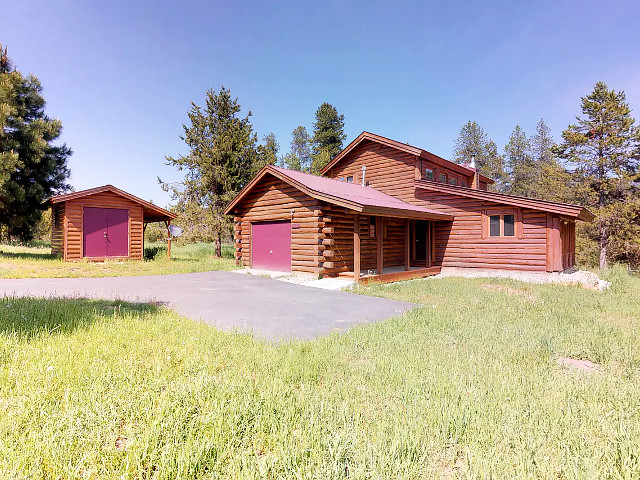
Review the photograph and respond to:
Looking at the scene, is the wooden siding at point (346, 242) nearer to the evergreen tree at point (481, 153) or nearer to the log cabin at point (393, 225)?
the log cabin at point (393, 225)

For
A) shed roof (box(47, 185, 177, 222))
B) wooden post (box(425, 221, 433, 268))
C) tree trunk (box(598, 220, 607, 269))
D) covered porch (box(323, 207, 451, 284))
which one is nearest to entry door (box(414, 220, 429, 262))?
covered porch (box(323, 207, 451, 284))

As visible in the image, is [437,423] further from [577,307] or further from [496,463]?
[577,307]

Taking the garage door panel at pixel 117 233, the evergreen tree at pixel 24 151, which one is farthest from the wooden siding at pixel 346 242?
the evergreen tree at pixel 24 151

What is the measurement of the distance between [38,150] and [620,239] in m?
42.2

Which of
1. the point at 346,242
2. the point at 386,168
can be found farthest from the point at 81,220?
the point at 386,168

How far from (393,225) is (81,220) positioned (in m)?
16.2

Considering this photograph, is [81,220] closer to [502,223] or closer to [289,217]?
[289,217]

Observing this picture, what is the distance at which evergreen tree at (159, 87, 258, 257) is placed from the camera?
21.6 meters

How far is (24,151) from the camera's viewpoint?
18.1 metres

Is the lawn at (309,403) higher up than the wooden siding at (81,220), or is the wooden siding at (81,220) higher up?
the wooden siding at (81,220)

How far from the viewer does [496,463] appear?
2.16 meters

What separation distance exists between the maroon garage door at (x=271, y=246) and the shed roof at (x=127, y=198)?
6.77 metres

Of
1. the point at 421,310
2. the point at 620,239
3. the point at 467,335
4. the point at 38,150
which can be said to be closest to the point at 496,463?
the point at 467,335

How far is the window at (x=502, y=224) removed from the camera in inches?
531
